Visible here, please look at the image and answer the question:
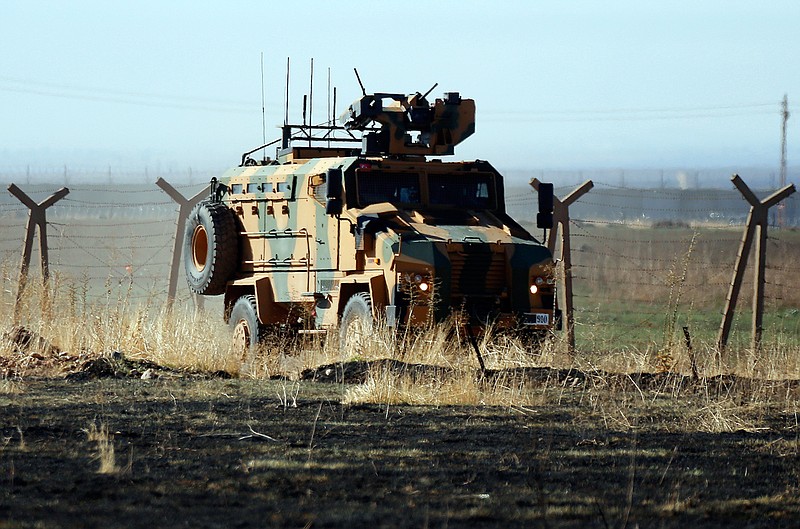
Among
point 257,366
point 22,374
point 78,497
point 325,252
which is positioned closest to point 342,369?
point 257,366

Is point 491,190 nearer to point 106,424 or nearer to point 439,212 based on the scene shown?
point 439,212

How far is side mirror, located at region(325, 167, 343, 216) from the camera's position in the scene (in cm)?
1594

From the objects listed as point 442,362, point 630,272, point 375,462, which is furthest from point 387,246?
point 630,272

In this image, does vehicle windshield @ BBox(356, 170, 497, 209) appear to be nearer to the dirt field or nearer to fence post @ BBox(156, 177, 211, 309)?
the dirt field

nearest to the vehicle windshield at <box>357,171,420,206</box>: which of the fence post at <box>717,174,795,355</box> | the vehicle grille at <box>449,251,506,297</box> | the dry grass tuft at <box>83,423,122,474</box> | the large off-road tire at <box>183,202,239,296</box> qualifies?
the vehicle grille at <box>449,251,506,297</box>

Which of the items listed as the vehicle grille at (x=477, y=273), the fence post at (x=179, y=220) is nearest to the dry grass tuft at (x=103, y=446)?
the vehicle grille at (x=477, y=273)

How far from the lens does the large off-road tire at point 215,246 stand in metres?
18.3

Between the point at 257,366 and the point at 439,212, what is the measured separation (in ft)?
10.3

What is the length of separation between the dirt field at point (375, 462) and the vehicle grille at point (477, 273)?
358cm

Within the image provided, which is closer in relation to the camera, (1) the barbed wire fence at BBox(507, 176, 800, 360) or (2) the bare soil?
(2) the bare soil

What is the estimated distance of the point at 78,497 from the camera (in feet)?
22.8

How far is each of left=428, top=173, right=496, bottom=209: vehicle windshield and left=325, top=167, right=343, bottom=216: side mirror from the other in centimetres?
117

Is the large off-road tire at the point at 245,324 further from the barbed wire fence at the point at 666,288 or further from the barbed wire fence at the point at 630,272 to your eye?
the barbed wire fence at the point at 666,288

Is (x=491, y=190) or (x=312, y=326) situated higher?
(x=491, y=190)
